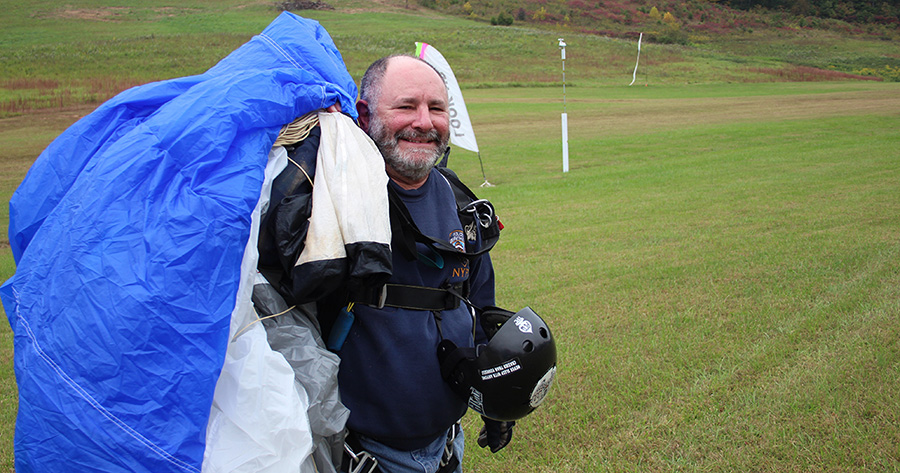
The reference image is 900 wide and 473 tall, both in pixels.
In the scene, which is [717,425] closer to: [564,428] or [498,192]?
[564,428]

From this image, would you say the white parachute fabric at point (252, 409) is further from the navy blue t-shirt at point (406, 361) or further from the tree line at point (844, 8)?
the tree line at point (844, 8)

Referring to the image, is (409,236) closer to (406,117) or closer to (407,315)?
(407,315)

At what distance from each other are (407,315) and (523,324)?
0.37 metres

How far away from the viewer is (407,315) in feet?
6.46

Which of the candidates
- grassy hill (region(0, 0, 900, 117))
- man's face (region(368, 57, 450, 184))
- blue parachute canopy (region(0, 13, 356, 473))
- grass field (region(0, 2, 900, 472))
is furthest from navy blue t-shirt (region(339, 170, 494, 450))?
grassy hill (region(0, 0, 900, 117))

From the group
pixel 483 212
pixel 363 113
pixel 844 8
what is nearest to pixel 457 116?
pixel 483 212

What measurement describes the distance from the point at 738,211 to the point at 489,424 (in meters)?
8.07

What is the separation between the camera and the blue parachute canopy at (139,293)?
4.29 feet

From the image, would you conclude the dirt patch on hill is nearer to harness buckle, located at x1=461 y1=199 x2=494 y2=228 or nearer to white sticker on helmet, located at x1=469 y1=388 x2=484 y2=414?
harness buckle, located at x1=461 y1=199 x2=494 y2=228

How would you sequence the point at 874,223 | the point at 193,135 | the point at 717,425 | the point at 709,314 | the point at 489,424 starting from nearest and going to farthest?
the point at 193,135, the point at 489,424, the point at 717,425, the point at 709,314, the point at 874,223

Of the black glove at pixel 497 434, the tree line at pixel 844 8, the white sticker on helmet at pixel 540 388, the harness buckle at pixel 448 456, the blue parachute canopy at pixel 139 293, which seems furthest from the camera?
the tree line at pixel 844 8

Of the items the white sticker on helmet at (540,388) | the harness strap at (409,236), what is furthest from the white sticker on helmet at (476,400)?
the harness strap at (409,236)

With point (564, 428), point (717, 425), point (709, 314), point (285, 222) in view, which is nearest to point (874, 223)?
point (709, 314)

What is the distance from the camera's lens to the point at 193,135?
4.81 feet
